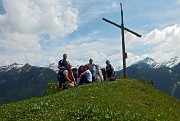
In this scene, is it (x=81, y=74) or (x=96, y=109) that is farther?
(x=81, y=74)

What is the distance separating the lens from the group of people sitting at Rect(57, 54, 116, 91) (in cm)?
3644

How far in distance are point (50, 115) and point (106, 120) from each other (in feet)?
12.1

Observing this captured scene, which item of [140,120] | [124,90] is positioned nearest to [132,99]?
[124,90]

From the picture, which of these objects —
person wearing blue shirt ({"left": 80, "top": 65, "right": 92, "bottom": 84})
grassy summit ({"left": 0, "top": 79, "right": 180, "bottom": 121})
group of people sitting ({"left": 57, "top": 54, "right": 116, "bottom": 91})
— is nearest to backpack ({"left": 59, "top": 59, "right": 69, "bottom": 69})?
group of people sitting ({"left": 57, "top": 54, "right": 116, "bottom": 91})

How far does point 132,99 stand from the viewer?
29328 millimetres

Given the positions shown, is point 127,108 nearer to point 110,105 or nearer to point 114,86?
point 110,105

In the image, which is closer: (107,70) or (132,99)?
(132,99)

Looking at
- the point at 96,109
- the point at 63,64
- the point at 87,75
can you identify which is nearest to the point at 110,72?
the point at 87,75

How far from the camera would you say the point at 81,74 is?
39.9 meters

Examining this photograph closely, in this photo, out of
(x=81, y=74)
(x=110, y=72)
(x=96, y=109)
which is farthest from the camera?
(x=110, y=72)

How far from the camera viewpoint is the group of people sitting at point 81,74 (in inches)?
1435

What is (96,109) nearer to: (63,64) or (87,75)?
(63,64)

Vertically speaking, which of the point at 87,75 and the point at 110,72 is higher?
the point at 110,72

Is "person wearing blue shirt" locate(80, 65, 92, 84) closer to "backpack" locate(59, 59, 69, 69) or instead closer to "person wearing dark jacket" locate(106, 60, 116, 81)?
"person wearing dark jacket" locate(106, 60, 116, 81)
